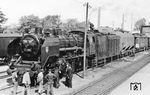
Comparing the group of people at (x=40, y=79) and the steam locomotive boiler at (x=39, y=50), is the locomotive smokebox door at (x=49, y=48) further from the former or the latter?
the group of people at (x=40, y=79)

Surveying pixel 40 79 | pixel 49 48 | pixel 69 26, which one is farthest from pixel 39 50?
pixel 69 26

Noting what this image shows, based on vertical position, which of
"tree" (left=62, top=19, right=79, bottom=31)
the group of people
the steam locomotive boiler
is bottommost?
the group of people

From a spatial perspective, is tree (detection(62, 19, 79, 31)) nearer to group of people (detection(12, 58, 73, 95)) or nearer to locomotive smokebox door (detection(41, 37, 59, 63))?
locomotive smokebox door (detection(41, 37, 59, 63))

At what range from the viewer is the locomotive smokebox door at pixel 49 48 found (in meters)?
13.2

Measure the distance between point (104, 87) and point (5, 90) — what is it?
586 centimetres

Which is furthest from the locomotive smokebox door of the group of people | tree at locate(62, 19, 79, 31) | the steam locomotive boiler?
tree at locate(62, 19, 79, 31)

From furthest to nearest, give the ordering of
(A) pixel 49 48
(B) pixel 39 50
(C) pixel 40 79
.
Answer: (B) pixel 39 50
(A) pixel 49 48
(C) pixel 40 79

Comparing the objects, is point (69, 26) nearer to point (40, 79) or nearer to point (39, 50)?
point (39, 50)

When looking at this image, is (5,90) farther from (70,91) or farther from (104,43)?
(104,43)

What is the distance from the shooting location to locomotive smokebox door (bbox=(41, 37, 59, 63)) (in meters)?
13.2

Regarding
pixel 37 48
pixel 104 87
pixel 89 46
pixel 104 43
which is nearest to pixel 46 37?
pixel 37 48

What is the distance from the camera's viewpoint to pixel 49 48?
13.6m

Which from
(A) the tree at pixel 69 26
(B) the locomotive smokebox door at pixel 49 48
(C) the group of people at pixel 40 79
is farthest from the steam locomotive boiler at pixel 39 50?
(A) the tree at pixel 69 26

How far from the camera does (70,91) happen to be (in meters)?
13.6
